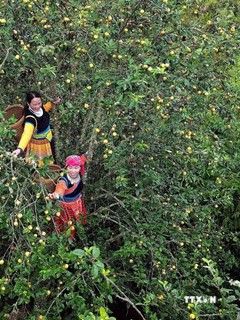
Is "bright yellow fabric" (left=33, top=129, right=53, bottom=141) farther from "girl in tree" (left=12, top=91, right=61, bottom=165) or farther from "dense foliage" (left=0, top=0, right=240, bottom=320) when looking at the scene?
"dense foliage" (left=0, top=0, right=240, bottom=320)

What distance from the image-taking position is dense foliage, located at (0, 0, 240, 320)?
8.49 feet

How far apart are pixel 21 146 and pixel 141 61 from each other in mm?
853

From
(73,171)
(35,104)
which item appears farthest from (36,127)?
(73,171)

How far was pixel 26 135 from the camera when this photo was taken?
116 inches

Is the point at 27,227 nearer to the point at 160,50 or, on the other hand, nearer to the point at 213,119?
the point at 160,50

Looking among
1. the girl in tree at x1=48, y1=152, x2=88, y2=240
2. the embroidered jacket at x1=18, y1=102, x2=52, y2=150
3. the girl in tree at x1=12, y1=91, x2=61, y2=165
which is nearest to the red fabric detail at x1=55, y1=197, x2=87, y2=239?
the girl in tree at x1=48, y1=152, x2=88, y2=240

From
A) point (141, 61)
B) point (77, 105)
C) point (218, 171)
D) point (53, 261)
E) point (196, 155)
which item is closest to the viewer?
point (53, 261)

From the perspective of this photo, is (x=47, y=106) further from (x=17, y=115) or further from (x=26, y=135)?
(x=26, y=135)

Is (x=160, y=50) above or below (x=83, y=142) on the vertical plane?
above

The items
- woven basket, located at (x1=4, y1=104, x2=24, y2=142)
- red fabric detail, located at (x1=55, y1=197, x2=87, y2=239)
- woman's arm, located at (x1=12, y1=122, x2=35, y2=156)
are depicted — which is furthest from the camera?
red fabric detail, located at (x1=55, y1=197, x2=87, y2=239)

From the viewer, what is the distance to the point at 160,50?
280cm

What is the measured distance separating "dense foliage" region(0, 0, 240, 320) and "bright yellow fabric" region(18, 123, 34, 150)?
4.1 inches

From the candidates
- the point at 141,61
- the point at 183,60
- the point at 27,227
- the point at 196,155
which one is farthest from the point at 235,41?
the point at 27,227

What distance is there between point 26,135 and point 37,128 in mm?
191
